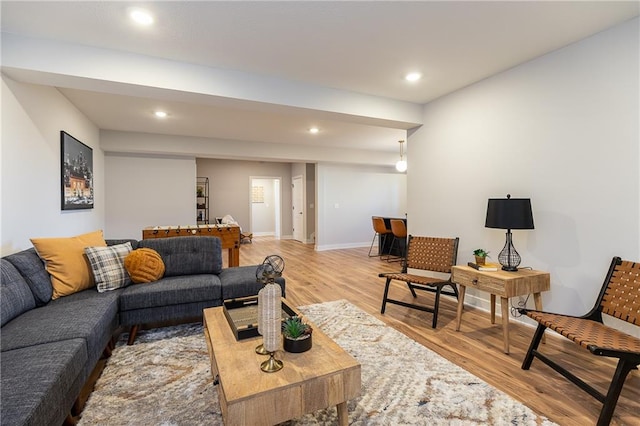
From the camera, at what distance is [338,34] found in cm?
239

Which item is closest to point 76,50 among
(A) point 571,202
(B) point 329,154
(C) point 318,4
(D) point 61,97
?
(D) point 61,97

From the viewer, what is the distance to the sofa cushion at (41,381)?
1.10m

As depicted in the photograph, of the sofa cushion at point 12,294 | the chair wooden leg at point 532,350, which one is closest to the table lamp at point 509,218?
the chair wooden leg at point 532,350

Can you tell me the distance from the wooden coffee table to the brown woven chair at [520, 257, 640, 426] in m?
1.33

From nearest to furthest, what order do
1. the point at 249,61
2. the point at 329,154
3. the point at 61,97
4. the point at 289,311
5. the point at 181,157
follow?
the point at 289,311, the point at 249,61, the point at 61,97, the point at 181,157, the point at 329,154

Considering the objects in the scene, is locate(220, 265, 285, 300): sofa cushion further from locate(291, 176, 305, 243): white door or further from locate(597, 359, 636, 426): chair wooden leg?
locate(291, 176, 305, 243): white door

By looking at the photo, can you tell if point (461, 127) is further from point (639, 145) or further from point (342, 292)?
point (342, 292)

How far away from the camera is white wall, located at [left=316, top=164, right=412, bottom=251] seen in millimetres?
7586

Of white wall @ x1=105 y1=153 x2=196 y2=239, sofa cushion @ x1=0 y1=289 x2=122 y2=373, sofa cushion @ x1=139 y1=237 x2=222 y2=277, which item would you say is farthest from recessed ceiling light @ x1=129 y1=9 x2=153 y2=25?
white wall @ x1=105 y1=153 x2=196 y2=239

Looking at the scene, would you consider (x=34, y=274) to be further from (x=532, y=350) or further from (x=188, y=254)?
(x=532, y=350)

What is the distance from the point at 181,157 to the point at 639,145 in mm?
6565

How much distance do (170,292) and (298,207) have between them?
6.68 m

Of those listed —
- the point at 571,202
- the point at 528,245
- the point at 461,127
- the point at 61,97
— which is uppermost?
the point at 61,97

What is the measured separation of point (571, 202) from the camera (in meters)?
2.58
